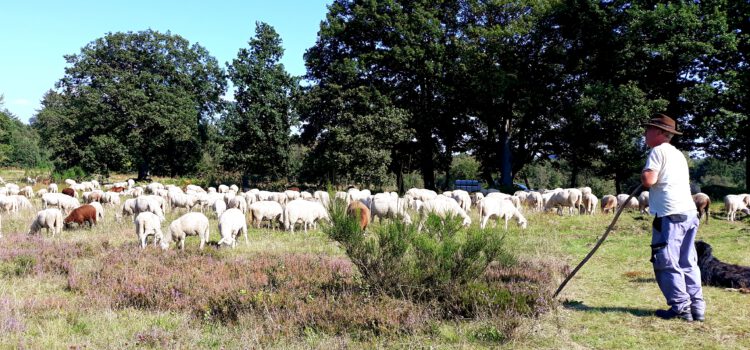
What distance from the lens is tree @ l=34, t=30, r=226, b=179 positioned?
138ft

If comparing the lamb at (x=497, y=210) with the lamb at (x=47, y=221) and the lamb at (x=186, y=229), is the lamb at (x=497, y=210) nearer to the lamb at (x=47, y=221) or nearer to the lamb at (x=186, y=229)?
the lamb at (x=186, y=229)

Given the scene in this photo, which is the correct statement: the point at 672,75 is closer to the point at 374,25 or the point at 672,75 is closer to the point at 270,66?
the point at 374,25

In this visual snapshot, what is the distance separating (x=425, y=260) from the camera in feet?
22.8

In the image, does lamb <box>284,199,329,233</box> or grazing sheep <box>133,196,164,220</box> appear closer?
lamb <box>284,199,329,233</box>

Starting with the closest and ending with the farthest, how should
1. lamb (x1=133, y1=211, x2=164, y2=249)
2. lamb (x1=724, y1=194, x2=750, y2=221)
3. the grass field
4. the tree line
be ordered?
the grass field, lamb (x1=133, y1=211, x2=164, y2=249), lamb (x1=724, y1=194, x2=750, y2=221), the tree line

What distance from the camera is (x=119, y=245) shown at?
1300 centimetres

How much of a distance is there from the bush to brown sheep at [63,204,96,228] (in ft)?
44.3

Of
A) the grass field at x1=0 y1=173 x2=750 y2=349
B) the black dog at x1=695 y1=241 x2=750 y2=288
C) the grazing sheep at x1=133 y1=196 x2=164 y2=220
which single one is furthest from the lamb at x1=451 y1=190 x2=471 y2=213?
the black dog at x1=695 y1=241 x2=750 y2=288

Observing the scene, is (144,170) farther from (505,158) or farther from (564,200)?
(564,200)

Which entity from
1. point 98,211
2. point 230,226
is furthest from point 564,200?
point 98,211

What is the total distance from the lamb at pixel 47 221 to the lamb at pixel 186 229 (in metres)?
4.97

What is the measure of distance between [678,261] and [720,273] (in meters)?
2.81

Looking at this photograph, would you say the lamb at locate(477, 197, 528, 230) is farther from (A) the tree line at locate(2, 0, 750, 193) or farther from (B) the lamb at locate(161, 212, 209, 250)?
(A) the tree line at locate(2, 0, 750, 193)

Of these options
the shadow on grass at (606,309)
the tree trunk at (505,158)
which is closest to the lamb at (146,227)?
the shadow on grass at (606,309)
